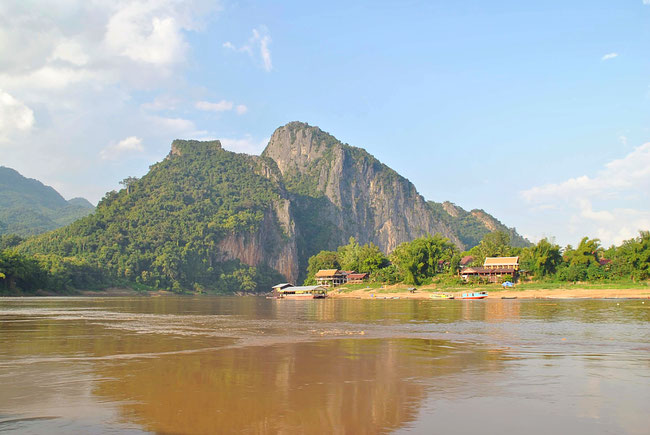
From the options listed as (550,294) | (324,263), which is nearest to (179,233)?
(324,263)

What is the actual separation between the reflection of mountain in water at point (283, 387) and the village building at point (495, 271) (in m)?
71.2

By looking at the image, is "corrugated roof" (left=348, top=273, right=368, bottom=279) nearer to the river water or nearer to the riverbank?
the riverbank

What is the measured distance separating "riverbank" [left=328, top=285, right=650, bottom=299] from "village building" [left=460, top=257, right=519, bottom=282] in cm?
725

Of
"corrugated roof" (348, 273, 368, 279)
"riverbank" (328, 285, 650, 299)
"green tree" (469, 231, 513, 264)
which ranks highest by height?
"green tree" (469, 231, 513, 264)

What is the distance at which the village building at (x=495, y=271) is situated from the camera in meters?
83.4

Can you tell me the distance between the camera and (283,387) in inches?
436

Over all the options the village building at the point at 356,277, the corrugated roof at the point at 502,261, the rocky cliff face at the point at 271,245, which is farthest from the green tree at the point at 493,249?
the rocky cliff face at the point at 271,245

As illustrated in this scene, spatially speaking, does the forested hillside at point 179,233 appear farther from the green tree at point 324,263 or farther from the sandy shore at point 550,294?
the sandy shore at point 550,294

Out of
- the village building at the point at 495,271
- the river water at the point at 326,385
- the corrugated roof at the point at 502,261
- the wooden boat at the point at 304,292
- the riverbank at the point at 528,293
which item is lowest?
the wooden boat at the point at 304,292

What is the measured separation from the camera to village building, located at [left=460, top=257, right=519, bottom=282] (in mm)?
83375

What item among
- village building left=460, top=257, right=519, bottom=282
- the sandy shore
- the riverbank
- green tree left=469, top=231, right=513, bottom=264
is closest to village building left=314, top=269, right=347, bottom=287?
the riverbank

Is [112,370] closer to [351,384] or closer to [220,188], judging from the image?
[351,384]

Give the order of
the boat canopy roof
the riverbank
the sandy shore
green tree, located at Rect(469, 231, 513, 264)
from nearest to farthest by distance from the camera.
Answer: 1. the sandy shore
2. the riverbank
3. the boat canopy roof
4. green tree, located at Rect(469, 231, 513, 264)

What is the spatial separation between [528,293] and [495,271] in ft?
56.5
